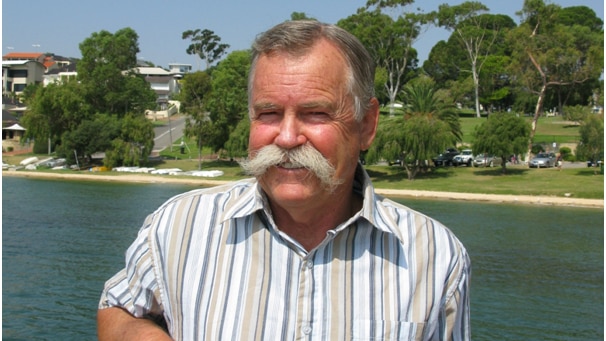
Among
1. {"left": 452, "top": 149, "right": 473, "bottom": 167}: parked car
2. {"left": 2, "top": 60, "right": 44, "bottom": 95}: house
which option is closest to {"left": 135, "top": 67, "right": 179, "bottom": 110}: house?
{"left": 2, "top": 60, "right": 44, "bottom": 95}: house

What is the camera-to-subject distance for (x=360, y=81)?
6.07 ft

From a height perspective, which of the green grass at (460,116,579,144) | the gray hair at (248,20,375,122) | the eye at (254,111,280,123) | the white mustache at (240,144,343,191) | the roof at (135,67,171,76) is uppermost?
the roof at (135,67,171,76)

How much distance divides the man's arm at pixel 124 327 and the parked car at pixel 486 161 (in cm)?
4410

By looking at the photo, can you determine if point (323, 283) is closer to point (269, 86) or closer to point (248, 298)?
point (248, 298)

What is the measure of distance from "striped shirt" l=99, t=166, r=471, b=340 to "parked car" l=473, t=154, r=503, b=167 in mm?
43937

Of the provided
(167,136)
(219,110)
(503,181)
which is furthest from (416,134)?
(167,136)

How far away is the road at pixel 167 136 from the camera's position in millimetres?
58812

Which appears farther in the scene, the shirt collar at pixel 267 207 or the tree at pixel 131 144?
the tree at pixel 131 144

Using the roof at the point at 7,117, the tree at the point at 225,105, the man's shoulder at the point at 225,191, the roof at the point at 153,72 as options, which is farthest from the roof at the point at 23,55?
the man's shoulder at the point at 225,191

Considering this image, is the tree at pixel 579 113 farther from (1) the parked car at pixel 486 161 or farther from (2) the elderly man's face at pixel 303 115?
(2) the elderly man's face at pixel 303 115

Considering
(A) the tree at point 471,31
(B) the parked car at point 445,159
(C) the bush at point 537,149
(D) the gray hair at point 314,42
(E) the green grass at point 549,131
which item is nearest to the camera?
(D) the gray hair at point 314,42

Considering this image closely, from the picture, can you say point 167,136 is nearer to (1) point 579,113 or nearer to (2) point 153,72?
(1) point 579,113

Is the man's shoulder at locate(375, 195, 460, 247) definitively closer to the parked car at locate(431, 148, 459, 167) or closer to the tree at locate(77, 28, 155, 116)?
the parked car at locate(431, 148, 459, 167)

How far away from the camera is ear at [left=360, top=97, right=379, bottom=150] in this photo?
190cm
